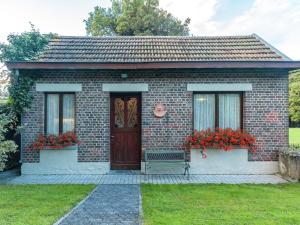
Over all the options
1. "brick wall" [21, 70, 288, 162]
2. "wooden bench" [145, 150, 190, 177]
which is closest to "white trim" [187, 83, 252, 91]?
"brick wall" [21, 70, 288, 162]

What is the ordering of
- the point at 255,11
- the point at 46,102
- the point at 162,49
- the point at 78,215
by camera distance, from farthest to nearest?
the point at 255,11 → the point at 162,49 → the point at 46,102 → the point at 78,215

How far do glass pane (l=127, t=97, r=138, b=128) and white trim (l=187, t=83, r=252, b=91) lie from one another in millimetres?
1915

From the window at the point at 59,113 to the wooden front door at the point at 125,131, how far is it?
4.42ft

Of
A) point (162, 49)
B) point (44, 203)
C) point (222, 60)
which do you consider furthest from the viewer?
point (162, 49)

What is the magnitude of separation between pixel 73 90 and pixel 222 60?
493 cm

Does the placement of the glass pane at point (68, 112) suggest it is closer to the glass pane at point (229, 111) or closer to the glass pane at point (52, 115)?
the glass pane at point (52, 115)

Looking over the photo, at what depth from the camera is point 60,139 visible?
29.8 ft

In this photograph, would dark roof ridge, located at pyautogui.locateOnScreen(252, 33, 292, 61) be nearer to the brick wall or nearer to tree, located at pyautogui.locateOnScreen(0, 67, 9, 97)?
the brick wall

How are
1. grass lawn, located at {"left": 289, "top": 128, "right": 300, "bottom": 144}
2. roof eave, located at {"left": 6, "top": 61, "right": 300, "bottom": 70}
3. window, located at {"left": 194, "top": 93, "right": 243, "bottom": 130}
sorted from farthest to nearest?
grass lawn, located at {"left": 289, "top": 128, "right": 300, "bottom": 144}
window, located at {"left": 194, "top": 93, "right": 243, "bottom": 130}
roof eave, located at {"left": 6, "top": 61, "right": 300, "bottom": 70}

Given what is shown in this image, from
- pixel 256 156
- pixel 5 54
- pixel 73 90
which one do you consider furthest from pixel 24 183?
pixel 256 156

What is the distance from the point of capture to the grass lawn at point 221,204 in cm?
489

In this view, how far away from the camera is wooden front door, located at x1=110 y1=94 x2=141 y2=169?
9617mm

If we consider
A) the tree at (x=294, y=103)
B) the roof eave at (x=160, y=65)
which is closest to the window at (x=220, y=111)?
the roof eave at (x=160, y=65)

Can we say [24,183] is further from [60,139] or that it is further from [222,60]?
[222,60]
